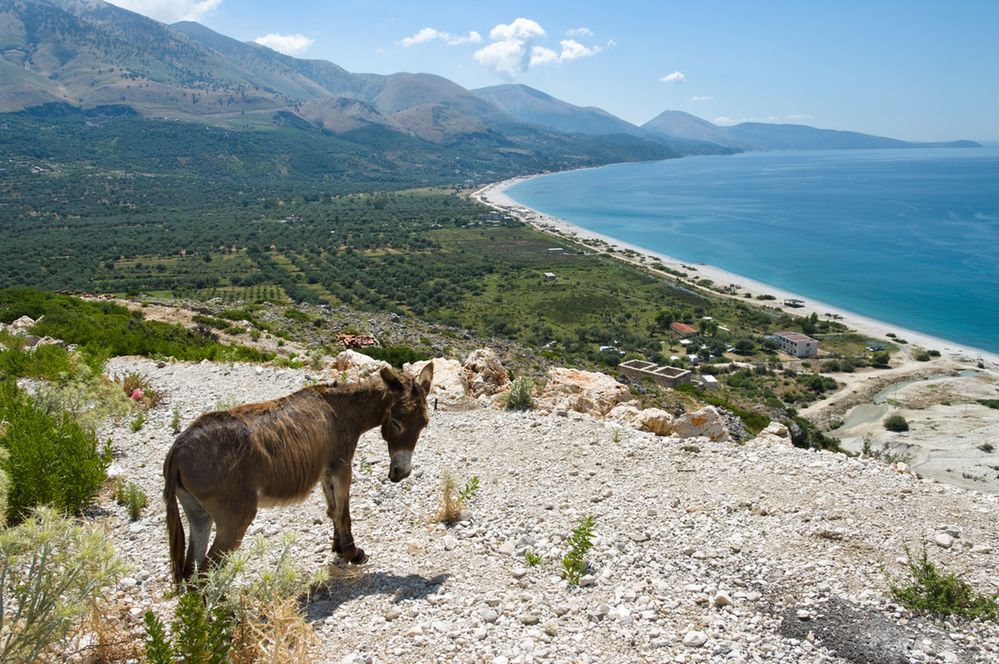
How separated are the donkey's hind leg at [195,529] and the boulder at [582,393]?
8.45m

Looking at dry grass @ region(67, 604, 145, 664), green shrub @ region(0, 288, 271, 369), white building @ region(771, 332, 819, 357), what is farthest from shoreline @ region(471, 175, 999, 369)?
dry grass @ region(67, 604, 145, 664)

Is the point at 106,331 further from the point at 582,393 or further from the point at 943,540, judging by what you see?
the point at 943,540

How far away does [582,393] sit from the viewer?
49.6 feet

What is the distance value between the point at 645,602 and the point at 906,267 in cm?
12651

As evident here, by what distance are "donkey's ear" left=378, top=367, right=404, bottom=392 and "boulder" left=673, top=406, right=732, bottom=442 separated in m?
7.21


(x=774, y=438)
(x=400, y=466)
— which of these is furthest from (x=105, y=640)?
(x=774, y=438)

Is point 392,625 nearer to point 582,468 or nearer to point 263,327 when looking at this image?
point 582,468

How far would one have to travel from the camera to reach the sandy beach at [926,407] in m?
38.8

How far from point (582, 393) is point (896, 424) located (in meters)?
41.0

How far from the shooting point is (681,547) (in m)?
6.76

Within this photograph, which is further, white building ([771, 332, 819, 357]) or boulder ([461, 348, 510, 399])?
A: white building ([771, 332, 819, 357])

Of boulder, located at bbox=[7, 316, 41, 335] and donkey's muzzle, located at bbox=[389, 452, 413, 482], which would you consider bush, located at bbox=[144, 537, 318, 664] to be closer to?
donkey's muzzle, located at bbox=[389, 452, 413, 482]

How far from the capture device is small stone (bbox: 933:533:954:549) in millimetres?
6770

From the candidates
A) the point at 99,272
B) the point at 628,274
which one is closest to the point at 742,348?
the point at 628,274
